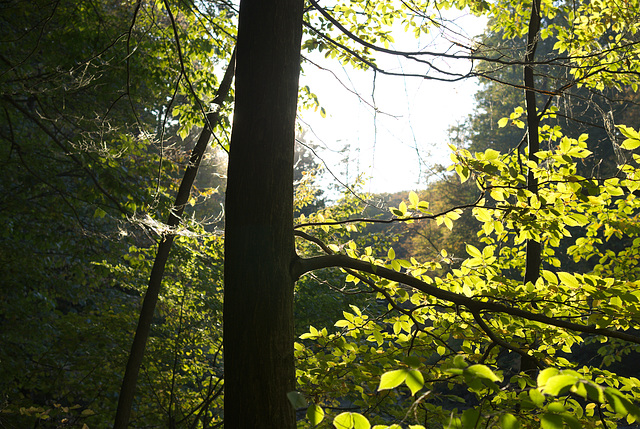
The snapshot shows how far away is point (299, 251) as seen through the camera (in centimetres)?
377

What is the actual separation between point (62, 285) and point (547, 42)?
29553 mm

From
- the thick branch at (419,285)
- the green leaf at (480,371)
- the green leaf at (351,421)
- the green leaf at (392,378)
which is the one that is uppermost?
the thick branch at (419,285)

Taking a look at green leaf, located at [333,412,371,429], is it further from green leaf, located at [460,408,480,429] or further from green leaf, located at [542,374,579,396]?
green leaf, located at [542,374,579,396]

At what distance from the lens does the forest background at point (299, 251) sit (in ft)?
4.94

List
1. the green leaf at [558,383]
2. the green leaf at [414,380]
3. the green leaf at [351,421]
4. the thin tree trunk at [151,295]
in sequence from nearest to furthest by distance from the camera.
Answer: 1. the green leaf at [558,383]
2. the green leaf at [414,380]
3. the green leaf at [351,421]
4. the thin tree trunk at [151,295]

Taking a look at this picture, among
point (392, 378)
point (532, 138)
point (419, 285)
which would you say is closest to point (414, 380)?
point (392, 378)

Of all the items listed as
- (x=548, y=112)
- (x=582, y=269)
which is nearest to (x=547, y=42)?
(x=582, y=269)

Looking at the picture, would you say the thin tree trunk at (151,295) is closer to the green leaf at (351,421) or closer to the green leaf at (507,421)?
the green leaf at (351,421)

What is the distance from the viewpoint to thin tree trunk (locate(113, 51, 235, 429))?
3.80m

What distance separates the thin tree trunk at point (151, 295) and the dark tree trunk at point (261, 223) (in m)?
2.05

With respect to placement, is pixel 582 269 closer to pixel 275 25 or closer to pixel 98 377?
pixel 98 377

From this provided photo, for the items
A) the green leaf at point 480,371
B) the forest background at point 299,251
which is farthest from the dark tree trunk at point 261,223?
the green leaf at point 480,371

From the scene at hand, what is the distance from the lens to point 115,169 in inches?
211

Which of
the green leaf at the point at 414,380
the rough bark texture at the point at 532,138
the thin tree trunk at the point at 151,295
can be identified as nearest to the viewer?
the green leaf at the point at 414,380
